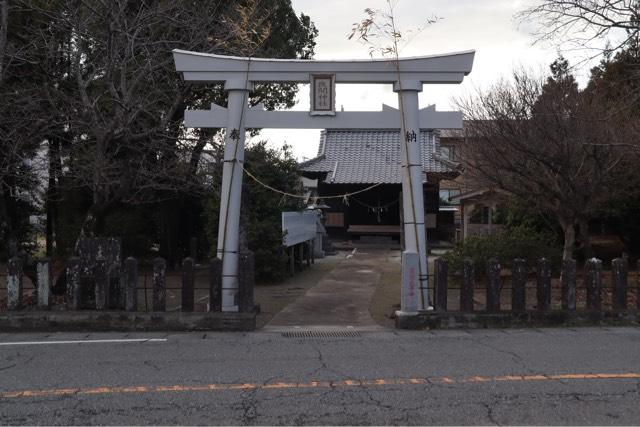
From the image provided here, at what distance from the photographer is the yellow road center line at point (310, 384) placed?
5.57 metres

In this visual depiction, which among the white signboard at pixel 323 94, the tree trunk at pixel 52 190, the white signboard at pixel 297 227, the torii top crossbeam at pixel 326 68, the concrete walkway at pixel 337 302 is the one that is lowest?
the concrete walkway at pixel 337 302

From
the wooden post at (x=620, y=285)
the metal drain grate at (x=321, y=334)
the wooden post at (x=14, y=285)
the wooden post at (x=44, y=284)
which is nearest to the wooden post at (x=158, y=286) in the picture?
the wooden post at (x=44, y=284)

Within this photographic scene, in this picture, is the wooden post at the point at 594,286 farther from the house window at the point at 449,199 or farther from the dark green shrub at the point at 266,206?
the house window at the point at 449,199

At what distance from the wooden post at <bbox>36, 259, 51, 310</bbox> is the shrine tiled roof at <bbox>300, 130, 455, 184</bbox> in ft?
59.2

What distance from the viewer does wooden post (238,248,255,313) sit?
9.22m

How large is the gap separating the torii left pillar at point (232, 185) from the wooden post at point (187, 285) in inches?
27.8

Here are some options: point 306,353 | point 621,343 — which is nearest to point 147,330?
point 306,353

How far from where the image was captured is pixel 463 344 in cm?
793

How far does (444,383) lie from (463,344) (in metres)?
2.16

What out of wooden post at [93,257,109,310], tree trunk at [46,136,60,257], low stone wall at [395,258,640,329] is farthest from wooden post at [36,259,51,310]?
low stone wall at [395,258,640,329]

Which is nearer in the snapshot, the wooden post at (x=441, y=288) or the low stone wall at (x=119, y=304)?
the low stone wall at (x=119, y=304)

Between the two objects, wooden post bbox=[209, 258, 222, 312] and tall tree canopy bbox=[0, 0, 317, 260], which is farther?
tall tree canopy bbox=[0, 0, 317, 260]

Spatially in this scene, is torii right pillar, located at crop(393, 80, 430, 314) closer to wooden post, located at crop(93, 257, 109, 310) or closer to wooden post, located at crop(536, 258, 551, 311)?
wooden post, located at crop(536, 258, 551, 311)

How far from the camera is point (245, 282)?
9.27 meters
